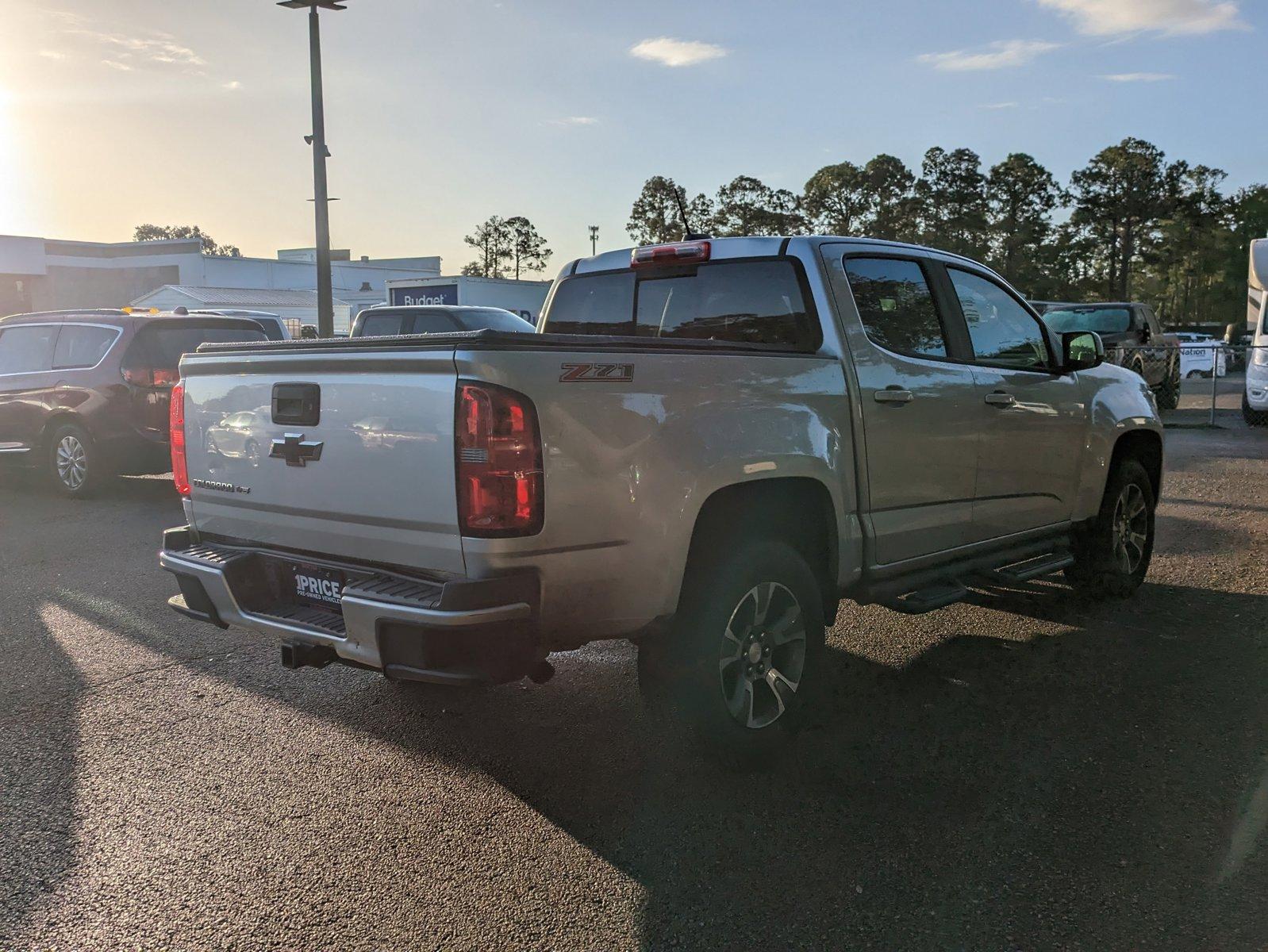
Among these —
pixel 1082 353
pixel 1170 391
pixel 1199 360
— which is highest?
pixel 1199 360

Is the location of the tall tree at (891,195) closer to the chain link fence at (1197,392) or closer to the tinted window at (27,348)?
the chain link fence at (1197,392)

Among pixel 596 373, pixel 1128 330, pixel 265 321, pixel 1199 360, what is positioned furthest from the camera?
pixel 1199 360

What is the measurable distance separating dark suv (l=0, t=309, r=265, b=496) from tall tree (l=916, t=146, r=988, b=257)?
52.7 metres

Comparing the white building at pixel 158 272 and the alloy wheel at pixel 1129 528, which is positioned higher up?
the white building at pixel 158 272

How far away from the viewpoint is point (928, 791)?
150 inches

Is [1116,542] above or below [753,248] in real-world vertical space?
below

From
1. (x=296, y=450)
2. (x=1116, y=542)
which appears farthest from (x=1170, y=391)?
(x=296, y=450)

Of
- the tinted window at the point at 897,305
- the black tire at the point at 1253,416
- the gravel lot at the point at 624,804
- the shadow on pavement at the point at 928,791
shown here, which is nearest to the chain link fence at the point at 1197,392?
the black tire at the point at 1253,416

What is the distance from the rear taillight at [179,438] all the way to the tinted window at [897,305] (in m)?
2.86

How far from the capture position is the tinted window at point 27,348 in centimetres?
1085

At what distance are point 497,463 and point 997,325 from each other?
3.37 m

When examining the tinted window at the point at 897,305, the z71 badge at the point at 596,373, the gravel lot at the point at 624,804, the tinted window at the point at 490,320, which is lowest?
the gravel lot at the point at 624,804

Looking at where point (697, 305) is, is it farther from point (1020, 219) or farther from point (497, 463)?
point (1020, 219)

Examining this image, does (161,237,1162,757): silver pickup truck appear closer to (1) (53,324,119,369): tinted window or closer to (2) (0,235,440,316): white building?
(1) (53,324,119,369): tinted window
